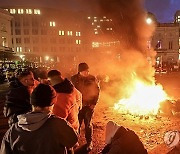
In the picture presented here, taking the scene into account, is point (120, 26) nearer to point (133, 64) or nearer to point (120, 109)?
point (133, 64)

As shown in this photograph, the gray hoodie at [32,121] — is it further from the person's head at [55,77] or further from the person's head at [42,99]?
the person's head at [55,77]

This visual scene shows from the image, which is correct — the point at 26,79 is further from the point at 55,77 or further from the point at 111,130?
the point at 111,130

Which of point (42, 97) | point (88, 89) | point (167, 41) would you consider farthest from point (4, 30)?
point (42, 97)

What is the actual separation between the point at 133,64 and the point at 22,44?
232ft

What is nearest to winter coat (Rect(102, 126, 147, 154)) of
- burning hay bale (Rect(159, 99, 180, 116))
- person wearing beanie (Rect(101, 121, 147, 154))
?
person wearing beanie (Rect(101, 121, 147, 154))

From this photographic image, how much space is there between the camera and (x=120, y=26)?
1166cm

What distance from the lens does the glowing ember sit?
9.59 metres

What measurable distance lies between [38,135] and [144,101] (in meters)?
8.35

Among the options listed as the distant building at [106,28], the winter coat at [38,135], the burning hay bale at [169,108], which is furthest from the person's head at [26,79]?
the distant building at [106,28]

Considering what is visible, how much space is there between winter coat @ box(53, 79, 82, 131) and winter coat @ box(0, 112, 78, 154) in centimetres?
135

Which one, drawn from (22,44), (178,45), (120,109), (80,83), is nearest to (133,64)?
(120,109)

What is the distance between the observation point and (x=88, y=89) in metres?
5.73

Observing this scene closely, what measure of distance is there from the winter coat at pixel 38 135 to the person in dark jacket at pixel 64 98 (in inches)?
53.6

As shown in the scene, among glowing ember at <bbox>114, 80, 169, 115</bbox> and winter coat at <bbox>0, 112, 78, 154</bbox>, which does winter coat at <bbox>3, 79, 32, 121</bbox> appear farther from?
glowing ember at <bbox>114, 80, 169, 115</bbox>
